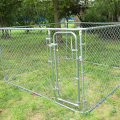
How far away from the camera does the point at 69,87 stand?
4.09 metres

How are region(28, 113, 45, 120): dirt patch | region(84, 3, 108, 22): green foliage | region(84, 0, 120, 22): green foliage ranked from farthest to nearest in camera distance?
region(84, 3, 108, 22): green foliage → region(84, 0, 120, 22): green foliage → region(28, 113, 45, 120): dirt patch

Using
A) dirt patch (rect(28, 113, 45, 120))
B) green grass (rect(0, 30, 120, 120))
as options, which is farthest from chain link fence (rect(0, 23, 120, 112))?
dirt patch (rect(28, 113, 45, 120))

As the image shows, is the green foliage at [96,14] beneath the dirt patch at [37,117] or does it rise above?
above

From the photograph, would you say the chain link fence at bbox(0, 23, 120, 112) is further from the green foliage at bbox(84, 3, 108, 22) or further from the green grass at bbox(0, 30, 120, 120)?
the green foliage at bbox(84, 3, 108, 22)

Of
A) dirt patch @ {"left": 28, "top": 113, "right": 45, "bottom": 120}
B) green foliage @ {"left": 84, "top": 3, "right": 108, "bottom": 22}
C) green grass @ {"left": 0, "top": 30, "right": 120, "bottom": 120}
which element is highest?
green foliage @ {"left": 84, "top": 3, "right": 108, "bottom": 22}

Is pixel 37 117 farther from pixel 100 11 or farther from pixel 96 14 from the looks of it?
pixel 100 11

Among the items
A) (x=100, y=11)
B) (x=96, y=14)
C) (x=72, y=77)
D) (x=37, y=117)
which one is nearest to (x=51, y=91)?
(x=37, y=117)

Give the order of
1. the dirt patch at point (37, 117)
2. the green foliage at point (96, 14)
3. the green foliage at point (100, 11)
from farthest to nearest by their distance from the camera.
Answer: the green foliage at point (96, 14)
the green foliage at point (100, 11)
the dirt patch at point (37, 117)

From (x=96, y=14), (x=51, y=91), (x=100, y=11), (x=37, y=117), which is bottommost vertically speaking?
(x=37, y=117)

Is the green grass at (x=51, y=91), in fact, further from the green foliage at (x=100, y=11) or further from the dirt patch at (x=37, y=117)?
the green foliage at (x=100, y=11)

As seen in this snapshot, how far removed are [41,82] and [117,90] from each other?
2183mm

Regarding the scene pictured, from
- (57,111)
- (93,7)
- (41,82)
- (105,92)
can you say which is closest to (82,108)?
(57,111)

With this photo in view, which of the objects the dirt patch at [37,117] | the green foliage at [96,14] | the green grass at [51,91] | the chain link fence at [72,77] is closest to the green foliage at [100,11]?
the green foliage at [96,14]

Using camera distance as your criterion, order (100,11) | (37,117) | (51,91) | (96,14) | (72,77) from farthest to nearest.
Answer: (100,11) → (96,14) → (72,77) → (51,91) → (37,117)
